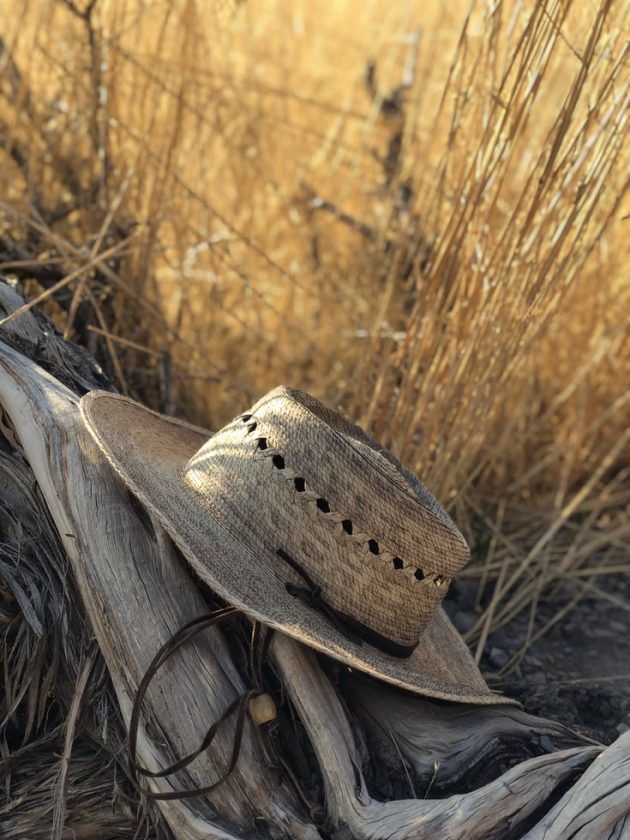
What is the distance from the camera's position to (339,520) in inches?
55.8

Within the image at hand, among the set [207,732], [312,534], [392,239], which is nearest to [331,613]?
[312,534]

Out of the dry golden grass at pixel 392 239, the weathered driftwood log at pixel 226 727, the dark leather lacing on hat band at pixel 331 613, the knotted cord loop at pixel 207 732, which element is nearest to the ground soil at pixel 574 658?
the dry golden grass at pixel 392 239

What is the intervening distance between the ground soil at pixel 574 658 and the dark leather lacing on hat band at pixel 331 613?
1.53 ft

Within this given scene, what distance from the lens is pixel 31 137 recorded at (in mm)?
2615

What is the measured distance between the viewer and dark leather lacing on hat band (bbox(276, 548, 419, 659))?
4.73 ft

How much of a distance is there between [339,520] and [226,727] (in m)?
0.32

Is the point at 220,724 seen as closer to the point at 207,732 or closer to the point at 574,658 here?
the point at 207,732

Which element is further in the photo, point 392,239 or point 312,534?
point 392,239

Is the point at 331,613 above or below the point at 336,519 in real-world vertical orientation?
below

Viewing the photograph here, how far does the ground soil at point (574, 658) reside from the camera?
186 cm

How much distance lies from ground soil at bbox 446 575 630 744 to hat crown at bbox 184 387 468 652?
486 mm

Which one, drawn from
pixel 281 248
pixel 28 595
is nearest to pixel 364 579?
pixel 28 595

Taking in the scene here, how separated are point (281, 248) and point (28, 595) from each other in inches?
82.5

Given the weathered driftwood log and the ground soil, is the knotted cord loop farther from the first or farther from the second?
the ground soil
